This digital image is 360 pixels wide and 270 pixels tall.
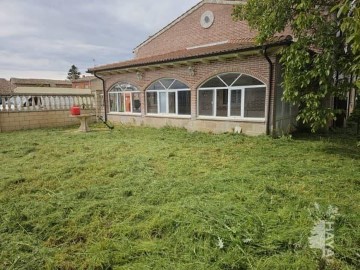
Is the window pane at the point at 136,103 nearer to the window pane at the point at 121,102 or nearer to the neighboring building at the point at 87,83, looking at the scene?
the window pane at the point at 121,102

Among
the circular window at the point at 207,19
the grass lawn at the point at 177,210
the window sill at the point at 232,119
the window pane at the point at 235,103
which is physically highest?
the circular window at the point at 207,19

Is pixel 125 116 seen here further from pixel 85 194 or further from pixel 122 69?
pixel 85 194

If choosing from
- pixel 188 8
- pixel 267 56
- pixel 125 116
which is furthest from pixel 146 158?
pixel 188 8

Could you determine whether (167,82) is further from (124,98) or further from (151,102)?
(124,98)

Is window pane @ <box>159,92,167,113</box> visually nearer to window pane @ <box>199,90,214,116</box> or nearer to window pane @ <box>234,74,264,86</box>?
window pane @ <box>199,90,214,116</box>

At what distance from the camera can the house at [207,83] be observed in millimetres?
8781

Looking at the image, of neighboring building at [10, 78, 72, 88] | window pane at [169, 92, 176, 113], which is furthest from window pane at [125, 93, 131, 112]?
neighboring building at [10, 78, 72, 88]

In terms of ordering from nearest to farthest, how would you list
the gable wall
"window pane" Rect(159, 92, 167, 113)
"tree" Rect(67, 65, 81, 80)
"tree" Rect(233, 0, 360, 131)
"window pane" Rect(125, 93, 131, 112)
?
"tree" Rect(233, 0, 360, 131) → "window pane" Rect(159, 92, 167, 113) → the gable wall → "window pane" Rect(125, 93, 131, 112) → "tree" Rect(67, 65, 81, 80)

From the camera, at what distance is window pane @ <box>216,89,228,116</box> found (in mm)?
9930

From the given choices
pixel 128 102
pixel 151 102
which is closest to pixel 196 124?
pixel 151 102

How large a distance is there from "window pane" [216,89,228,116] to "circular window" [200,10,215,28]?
6663mm

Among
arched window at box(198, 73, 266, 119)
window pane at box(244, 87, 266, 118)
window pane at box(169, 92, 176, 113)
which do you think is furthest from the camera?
window pane at box(169, 92, 176, 113)

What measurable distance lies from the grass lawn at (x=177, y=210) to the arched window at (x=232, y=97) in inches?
125

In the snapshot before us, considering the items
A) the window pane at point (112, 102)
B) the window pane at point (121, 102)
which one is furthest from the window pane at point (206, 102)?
the window pane at point (112, 102)
